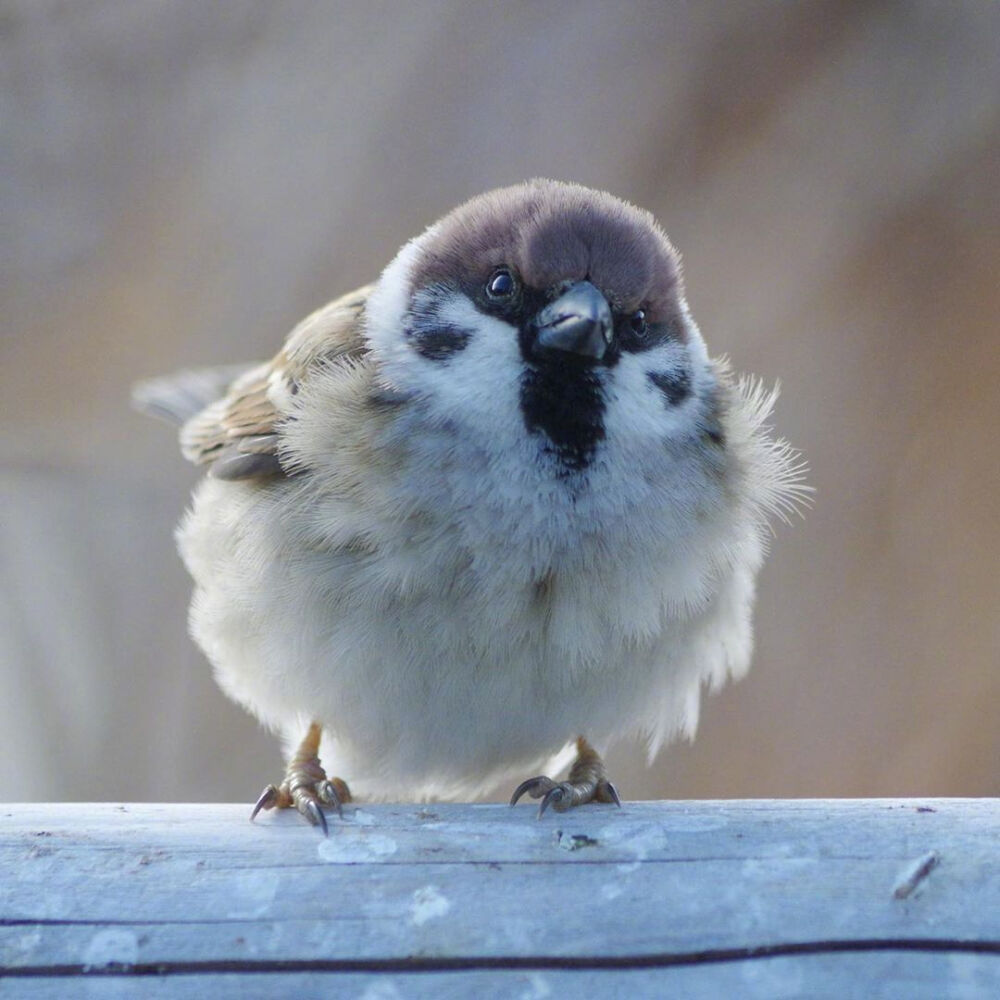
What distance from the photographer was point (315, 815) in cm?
181

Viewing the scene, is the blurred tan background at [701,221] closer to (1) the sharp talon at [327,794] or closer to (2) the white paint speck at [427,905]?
(1) the sharp talon at [327,794]

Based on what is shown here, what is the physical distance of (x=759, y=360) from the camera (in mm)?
3926

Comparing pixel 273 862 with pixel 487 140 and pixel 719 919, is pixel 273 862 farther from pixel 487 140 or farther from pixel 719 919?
pixel 487 140

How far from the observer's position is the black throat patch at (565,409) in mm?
2148

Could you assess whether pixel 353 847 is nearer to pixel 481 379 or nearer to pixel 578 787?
pixel 578 787

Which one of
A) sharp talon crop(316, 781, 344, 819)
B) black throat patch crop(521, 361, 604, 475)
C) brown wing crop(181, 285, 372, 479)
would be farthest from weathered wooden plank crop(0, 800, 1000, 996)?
brown wing crop(181, 285, 372, 479)

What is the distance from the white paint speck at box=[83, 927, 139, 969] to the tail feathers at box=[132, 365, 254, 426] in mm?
2027

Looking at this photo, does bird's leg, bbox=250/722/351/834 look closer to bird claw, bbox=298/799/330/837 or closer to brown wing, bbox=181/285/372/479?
bird claw, bbox=298/799/330/837

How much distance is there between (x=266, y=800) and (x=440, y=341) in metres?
0.81

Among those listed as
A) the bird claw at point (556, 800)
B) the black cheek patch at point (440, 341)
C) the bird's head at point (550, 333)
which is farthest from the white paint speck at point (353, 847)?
the black cheek patch at point (440, 341)

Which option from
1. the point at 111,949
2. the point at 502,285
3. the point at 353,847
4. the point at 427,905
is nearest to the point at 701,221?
the point at 502,285

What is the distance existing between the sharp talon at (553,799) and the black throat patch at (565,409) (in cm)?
52

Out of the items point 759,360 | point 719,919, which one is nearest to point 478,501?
point 719,919

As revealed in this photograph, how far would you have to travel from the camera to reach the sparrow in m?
2.14
